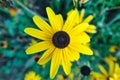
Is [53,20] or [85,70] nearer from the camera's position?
[53,20]

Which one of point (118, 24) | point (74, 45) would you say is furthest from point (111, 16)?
point (74, 45)

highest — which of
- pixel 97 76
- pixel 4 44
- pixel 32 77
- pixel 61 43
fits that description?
pixel 4 44

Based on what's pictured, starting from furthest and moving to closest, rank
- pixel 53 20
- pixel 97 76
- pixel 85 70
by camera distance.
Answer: pixel 97 76 → pixel 85 70 → pixel 53 20

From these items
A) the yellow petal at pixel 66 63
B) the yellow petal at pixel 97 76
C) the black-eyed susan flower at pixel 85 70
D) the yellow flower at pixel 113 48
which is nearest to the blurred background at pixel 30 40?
the yellow flower at pixel 113 48

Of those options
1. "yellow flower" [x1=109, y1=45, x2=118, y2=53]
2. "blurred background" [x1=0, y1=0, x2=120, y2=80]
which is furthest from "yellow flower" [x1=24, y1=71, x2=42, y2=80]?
"yellow flower" [x1=109, y1=45, x2=118, y2=53]

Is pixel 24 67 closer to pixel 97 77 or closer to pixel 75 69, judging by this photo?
pixel 75 69

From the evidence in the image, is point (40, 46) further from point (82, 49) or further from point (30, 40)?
point (30, 40)

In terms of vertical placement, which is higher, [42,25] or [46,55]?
[42,25]

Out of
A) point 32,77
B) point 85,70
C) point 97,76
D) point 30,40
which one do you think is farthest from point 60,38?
point 30,40
